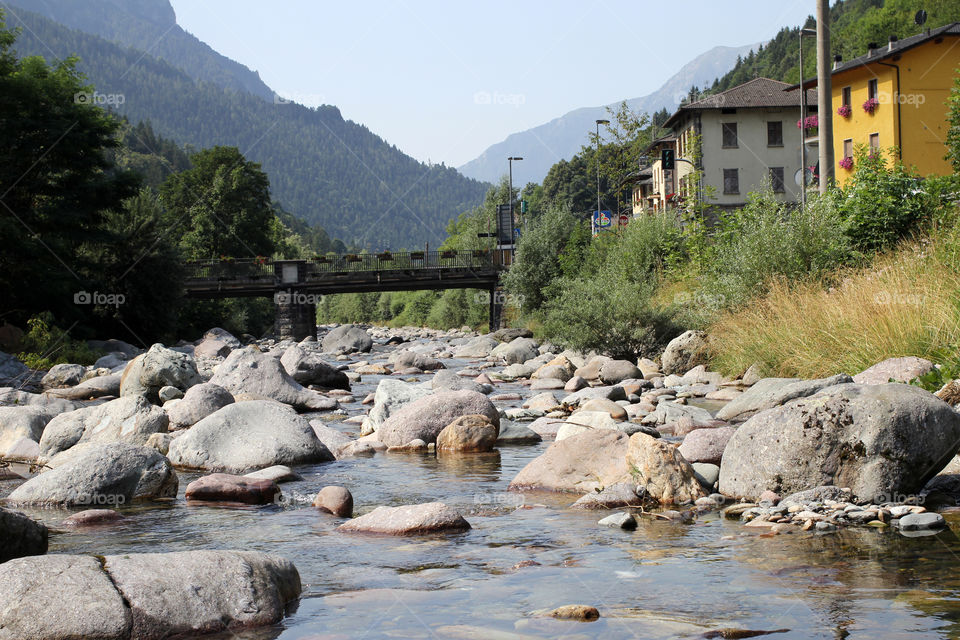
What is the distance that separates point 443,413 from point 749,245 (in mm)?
8415

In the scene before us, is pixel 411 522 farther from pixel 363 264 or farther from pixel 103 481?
pixel 363 264

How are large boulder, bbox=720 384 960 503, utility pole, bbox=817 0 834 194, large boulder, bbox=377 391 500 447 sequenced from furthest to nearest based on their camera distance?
utility pole, bbox=817 0 834 194 → large boulder, bbox=377 391 500 447 → large boulder, bbox=720 384 960 503

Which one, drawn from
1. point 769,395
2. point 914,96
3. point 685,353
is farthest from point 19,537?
point 914,96

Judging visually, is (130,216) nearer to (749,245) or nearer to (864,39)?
(749,245)

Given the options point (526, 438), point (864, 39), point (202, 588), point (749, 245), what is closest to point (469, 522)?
point (202, 588)

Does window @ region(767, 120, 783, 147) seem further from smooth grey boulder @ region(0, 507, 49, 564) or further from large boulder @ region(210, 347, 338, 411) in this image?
smooth grey boulder @ region(0, 507, 49, 564)

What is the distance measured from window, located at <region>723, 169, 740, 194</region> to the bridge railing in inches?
620

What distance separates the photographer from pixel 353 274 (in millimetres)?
47250

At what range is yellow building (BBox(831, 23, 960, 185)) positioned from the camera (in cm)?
3734

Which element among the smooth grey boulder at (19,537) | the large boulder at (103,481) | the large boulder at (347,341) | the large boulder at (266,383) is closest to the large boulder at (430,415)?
the large boulder at (103,481)

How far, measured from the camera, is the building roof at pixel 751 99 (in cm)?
5144

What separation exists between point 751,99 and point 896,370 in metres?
46.2

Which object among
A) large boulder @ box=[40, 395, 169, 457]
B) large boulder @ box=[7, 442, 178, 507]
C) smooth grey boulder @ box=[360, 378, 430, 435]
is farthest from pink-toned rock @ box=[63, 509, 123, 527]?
smooth grey boulder @ box=[360, 378, 430, 435]

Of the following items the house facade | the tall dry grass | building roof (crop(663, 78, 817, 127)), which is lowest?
the tall dry grass
